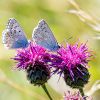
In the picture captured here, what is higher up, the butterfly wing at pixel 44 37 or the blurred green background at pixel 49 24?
the blurred green background at pixel 49 24

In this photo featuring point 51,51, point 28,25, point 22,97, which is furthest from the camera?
point 28,25

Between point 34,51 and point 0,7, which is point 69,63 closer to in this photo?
point 34,51

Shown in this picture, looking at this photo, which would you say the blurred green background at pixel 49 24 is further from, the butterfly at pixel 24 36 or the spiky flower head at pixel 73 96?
the butterfly at pixel 24 36

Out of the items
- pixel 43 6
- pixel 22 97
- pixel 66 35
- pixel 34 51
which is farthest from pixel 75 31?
pixel 34 51

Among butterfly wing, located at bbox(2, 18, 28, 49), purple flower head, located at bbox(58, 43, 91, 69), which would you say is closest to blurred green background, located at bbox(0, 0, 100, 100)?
purple flower head, located at bbox(58, 43, 91, 69)

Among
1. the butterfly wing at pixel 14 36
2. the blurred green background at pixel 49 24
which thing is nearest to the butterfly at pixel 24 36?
the butterfly wing at pixel 14 36

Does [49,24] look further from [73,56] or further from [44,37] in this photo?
[44,37]
